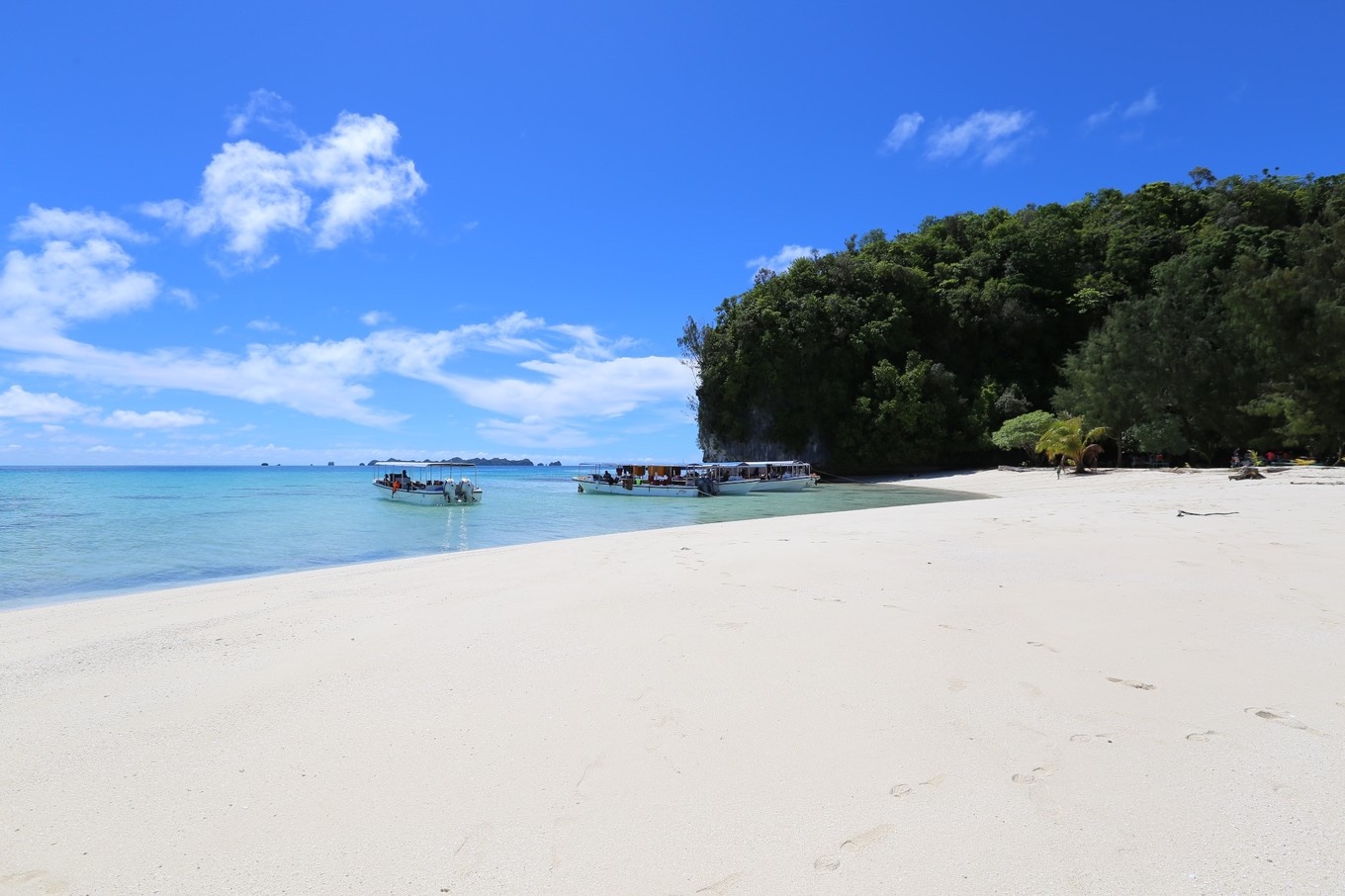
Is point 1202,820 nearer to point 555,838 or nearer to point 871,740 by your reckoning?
point 871,740

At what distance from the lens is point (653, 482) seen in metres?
39.2

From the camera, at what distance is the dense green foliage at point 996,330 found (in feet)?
110

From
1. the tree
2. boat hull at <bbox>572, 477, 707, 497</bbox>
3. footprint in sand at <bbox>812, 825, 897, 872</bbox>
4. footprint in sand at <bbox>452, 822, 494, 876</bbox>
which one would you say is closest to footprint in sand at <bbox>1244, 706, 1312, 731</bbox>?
footprint in sand at <bbox>812, 825, 897, 872</bbox>

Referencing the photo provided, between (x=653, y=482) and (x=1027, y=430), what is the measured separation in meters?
21.9

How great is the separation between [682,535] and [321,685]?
9367 millimetres

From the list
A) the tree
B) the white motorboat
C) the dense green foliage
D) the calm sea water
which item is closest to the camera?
the calm sea water

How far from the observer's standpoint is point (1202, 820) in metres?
2.41

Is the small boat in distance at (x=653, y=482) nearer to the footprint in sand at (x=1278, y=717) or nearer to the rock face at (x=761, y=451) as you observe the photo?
the rock face at (x=761, y=451)

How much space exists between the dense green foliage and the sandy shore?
33.2m

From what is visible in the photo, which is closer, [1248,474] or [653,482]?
[1248,474]

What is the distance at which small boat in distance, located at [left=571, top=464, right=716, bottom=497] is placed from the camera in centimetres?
3788

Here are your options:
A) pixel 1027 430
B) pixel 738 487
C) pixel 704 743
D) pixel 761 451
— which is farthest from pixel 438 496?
pixel 1027 430

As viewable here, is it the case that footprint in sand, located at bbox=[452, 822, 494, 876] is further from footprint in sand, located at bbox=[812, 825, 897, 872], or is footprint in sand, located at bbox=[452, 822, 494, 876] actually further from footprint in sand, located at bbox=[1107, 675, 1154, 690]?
footprint in sand, located at bbox=[1107, 675, 1154, 690]

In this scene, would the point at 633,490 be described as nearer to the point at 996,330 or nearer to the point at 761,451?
the point at 761,451
